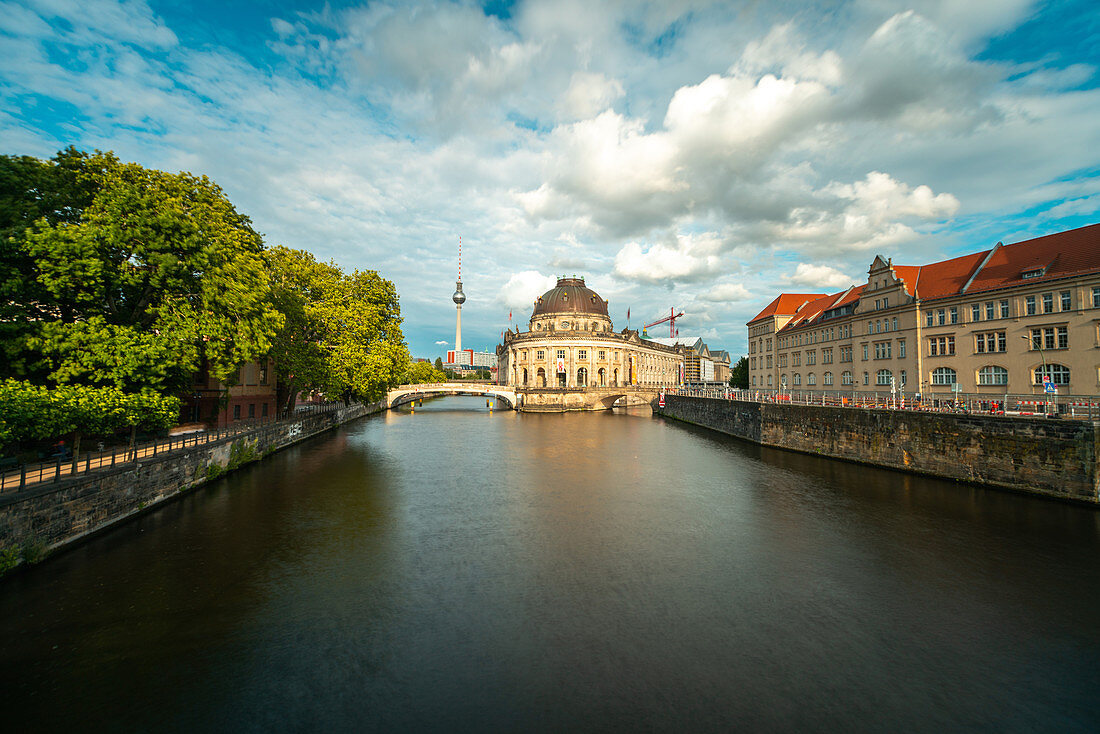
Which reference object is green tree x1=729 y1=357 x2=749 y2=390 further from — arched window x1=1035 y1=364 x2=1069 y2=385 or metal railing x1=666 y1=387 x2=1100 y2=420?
arched window x1=1035 y1=364 x2=1069 y2=385

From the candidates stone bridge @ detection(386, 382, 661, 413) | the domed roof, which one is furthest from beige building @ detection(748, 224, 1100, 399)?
the domed roof

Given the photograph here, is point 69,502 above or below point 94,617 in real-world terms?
above

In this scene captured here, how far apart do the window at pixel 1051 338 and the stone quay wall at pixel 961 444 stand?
11.0 meters

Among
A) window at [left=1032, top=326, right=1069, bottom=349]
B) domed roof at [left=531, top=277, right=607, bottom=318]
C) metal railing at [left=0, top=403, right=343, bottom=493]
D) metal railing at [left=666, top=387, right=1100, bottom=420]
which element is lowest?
metal railing at [left=0, top=403, right=343, bottom=493]

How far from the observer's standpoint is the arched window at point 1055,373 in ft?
93.9

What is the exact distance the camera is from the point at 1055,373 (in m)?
29.2

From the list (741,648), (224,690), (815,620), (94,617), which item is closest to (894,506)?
(815,620)

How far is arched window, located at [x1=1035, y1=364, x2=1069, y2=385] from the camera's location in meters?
28.6

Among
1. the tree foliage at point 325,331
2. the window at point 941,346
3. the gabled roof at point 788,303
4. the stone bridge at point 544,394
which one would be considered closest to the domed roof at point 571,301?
the stone bridge at point 544,394

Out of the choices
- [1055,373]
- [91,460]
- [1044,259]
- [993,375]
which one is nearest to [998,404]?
[1055,373]

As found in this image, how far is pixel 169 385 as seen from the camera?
22172 mm

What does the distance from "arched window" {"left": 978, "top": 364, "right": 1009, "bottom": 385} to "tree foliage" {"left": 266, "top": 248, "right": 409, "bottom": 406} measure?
4517cm

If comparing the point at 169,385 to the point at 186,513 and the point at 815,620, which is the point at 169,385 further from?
the point at 815,620

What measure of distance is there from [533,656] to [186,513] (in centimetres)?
1721
